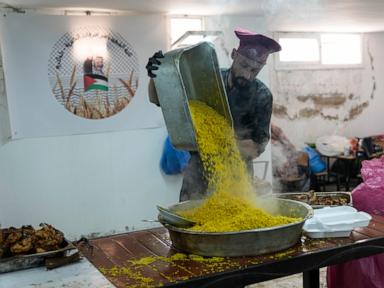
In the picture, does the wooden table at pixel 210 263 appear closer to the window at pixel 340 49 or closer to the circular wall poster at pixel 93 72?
the circular wall poster at pixel 93 72

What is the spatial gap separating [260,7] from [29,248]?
10.3 feet

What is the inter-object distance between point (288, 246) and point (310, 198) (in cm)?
94

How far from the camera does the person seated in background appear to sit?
523cm

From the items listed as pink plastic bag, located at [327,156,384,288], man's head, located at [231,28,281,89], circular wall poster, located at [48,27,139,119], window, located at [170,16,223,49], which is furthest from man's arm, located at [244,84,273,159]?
circular wall poster, located at [48,27,139,119]

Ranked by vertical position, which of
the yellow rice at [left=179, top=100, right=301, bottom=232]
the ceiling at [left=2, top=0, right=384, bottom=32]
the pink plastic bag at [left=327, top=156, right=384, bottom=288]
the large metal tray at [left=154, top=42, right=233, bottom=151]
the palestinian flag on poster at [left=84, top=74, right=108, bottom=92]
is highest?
the ceiling at [left=2, top=0, right=384, bottom=32]

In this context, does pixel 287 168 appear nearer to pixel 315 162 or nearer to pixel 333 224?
pixel 315 162

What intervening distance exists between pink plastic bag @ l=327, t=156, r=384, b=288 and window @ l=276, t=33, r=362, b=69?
11.6ft

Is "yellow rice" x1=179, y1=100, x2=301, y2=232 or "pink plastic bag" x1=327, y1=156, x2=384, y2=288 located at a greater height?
"yellow rice" x1=179, y1=100, x2=301, y2=232

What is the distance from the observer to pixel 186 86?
2.10m

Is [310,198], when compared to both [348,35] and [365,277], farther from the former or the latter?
[348,35]

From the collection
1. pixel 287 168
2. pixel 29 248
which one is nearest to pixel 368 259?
pixel 29 248

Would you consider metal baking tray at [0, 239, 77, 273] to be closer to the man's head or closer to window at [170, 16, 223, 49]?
the man's head

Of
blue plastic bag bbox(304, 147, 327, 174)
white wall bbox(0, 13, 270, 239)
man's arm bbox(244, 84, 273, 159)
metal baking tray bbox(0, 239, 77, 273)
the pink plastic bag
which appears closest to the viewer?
metal baking tray bbox(0, 239, 77, 273)

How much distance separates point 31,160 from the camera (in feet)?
12.6
